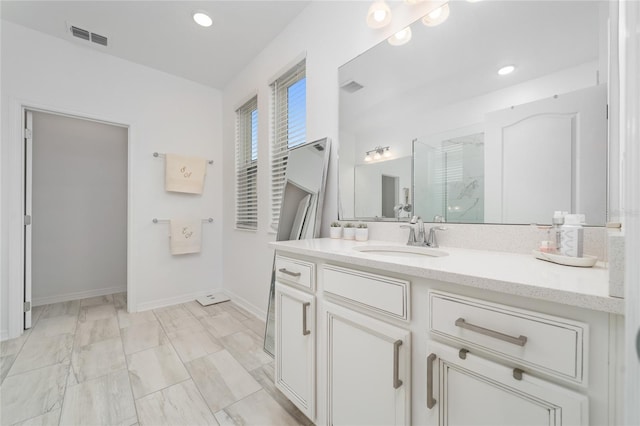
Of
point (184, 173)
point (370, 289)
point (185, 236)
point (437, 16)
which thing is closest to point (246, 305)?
point (185, 236)

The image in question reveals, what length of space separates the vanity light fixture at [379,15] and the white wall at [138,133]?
2.43 m

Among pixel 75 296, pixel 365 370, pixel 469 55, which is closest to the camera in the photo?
pixel 365 370

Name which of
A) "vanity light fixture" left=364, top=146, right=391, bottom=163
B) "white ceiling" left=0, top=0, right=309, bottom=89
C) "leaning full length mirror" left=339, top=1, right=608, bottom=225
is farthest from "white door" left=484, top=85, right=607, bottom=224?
"white ceiling" left=0, top=0, right=309, bottom=89

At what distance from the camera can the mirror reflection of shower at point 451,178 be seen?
1.11m

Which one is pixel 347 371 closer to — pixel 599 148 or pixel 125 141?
pixel 599 148

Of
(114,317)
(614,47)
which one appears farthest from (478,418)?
(114,317)

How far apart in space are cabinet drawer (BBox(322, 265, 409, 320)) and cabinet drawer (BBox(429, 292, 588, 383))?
109 millimetres

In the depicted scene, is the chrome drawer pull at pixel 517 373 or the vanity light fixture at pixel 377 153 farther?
the vanity light fixture at pixel 377 153

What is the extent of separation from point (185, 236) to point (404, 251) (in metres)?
2.60

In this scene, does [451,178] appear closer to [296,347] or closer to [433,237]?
[433,237]

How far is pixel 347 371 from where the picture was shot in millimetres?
951

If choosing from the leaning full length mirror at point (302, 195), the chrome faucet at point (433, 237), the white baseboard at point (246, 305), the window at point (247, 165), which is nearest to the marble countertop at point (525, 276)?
the chrome faucet at point (433, 237)

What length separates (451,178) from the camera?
1.19 meters

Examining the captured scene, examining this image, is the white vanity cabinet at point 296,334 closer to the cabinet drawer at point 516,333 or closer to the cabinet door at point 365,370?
the cabinet door at point 365,370
